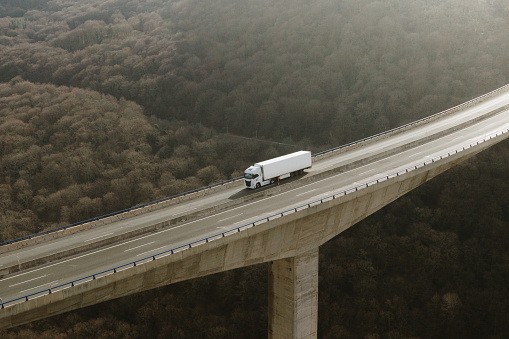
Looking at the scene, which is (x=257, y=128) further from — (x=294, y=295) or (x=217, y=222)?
(x=217, y=222)

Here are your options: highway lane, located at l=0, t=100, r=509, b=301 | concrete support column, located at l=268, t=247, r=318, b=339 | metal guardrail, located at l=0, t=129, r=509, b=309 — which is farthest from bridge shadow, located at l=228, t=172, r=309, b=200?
concrete support column, located at l=268, t=247, r=318, b=339

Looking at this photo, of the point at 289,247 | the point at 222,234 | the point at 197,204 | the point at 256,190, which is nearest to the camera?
the point at 222,234

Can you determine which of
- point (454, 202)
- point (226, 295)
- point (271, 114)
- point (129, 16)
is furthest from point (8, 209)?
point (129, 16)

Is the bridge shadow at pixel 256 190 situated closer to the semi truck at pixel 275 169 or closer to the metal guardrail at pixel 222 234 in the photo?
the semi truck at pixel 275 169

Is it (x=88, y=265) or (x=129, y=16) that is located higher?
(x=88, y=265)

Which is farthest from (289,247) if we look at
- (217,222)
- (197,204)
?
(197,204)

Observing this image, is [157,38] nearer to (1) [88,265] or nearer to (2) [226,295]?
(2) [226,295]
